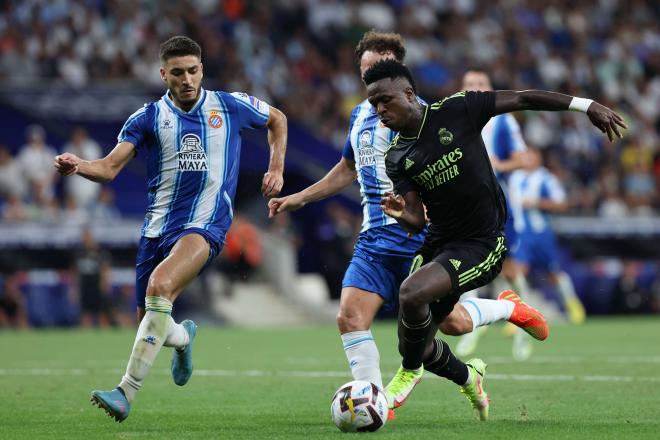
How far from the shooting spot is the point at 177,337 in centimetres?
845

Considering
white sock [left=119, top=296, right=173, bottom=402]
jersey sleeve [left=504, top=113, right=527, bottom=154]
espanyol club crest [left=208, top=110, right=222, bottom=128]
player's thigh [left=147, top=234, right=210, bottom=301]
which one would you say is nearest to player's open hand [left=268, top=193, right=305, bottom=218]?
player's thigh [left=147, top=234, right=210, bottom=301]

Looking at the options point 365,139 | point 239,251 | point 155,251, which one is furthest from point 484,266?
point 239,251

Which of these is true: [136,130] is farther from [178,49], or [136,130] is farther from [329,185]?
[329,185]

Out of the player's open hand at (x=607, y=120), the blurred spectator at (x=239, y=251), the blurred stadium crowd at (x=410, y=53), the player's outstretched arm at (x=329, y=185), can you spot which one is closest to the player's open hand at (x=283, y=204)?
the player's outstretched arm at (x=329, y=185)

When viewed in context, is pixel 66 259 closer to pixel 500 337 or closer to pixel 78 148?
pixel 78 148

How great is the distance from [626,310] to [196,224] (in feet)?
56.9

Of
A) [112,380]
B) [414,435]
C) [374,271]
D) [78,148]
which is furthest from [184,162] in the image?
[78,148]

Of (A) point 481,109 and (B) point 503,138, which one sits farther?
(B) point 503,138

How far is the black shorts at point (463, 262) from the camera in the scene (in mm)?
7293

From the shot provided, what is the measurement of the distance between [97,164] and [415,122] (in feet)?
6.76

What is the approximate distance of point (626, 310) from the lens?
78.8 ft

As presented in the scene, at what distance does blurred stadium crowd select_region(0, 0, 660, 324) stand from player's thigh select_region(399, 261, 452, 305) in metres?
14.0

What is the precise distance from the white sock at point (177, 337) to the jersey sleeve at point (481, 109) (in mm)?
2460

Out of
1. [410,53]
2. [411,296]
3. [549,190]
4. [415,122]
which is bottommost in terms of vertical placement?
[410,53]
